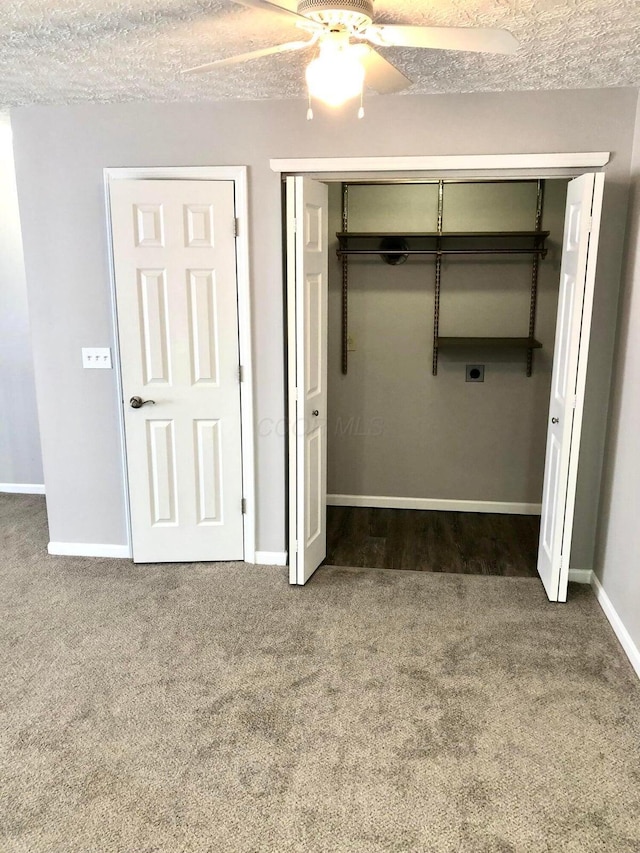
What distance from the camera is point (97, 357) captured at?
355 cm

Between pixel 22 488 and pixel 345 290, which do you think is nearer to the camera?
pixel 345 290

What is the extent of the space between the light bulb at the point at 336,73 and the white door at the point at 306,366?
1.12 metres

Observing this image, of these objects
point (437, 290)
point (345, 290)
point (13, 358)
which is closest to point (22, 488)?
point (13, 358)

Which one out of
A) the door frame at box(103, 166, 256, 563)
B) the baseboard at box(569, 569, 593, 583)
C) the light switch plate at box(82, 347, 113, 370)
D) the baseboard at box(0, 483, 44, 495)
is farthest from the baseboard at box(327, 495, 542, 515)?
the baseboard at box(0, 483, 44, 495)

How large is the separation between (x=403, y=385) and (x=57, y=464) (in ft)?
7.37

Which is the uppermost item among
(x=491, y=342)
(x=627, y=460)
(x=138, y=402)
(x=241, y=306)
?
(x=241, y=306)

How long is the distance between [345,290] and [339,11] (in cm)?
265

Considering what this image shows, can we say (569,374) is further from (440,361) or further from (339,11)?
(339,11)

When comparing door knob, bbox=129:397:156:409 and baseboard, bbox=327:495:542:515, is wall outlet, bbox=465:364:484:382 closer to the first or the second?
baseboard, bbox=327:495:542:515

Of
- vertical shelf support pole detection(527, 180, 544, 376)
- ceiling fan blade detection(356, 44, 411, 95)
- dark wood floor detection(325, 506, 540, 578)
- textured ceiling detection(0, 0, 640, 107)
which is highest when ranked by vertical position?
textured ceiling detection(0, 0, 640, 107)

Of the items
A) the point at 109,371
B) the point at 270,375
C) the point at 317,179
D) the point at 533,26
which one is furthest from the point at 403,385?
the point at 533,26

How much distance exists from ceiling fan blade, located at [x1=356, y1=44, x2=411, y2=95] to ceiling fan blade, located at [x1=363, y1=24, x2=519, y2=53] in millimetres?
178

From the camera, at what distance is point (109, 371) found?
357cm

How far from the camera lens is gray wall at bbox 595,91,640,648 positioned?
9.32 ft
